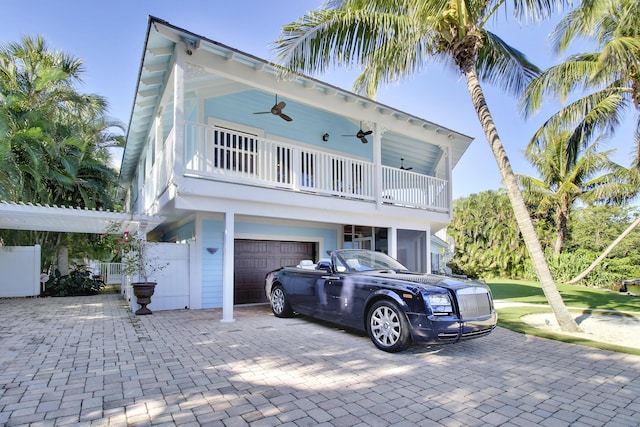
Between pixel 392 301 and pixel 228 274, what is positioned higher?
pixel 228 274

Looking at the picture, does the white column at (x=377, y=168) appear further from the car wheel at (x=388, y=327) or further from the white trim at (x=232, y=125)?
the car wheel at (x=388, y=327)

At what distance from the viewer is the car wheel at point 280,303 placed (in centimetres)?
799

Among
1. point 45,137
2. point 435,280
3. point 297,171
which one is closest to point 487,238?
point 297,171

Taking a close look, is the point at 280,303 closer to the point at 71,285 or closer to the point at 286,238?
the point at 286,238

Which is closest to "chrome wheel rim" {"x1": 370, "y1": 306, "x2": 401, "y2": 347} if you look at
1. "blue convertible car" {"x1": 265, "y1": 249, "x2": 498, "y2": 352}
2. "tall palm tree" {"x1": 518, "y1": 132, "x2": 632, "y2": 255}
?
"blue convertible car" {"x1": 265, "y1": 249, "x2": 498, "y2": 352}

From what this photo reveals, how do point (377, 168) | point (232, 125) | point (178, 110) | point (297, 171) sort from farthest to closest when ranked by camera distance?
point (232, 125) < point (377, 168) < point (297, 171) < point (178, 110)

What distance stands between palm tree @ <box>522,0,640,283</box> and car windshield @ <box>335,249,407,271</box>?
6.35m

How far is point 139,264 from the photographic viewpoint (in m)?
8.65

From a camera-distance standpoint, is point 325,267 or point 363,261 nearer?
point 325,267

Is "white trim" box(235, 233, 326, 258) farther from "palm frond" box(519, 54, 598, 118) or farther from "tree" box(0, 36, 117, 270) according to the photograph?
"palm frond" box(519, 54, 598, 118)

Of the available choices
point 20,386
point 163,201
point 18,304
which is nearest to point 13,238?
point 18,304

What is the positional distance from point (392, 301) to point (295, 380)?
6.26 ft

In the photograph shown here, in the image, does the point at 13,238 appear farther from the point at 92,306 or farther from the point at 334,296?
the point at 334,296

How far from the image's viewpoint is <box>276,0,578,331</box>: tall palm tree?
24.6 feet
